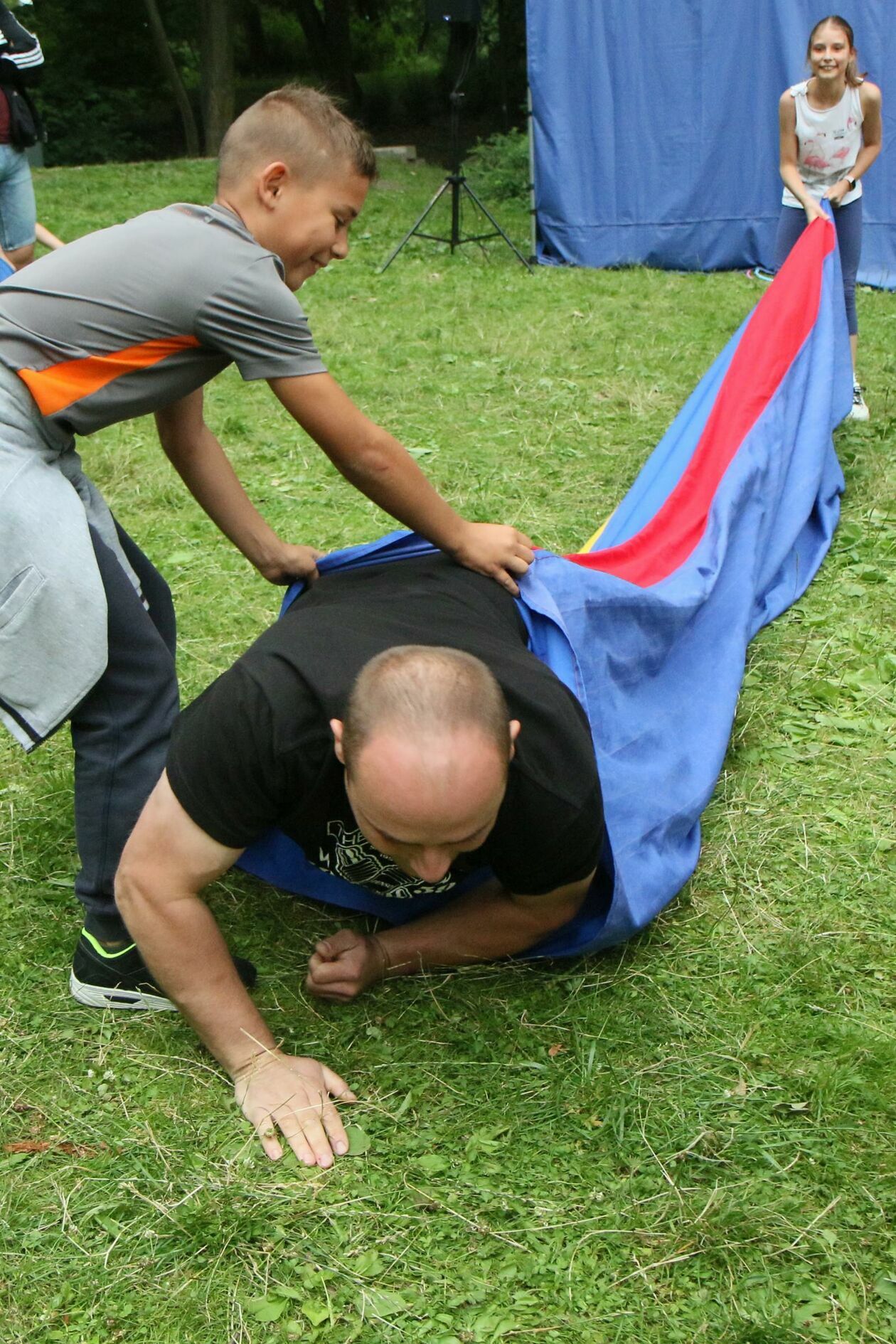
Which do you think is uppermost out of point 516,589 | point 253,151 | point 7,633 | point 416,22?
point 253,151

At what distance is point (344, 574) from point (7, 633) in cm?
73

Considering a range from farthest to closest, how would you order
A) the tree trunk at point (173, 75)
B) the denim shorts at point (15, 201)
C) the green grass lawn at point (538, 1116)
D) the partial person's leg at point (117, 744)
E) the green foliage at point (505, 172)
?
1. the tree trunk at point (173, 75)
2. the green foliage at point (505, 172)
3. the denim shorts at point (15, 201)
4. the partial person's leg at point (117, 744)
5. the green grass lawn at point (538, 1116)

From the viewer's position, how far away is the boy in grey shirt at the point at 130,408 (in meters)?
2.21

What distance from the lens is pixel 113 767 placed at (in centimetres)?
241

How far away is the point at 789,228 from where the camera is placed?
5.79 meters

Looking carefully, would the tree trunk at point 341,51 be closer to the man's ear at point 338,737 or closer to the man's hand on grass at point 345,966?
the man's hand on grass at point 345,966

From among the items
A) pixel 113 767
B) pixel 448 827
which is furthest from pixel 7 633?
pixel 448 827

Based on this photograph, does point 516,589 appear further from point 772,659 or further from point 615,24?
point 615,24

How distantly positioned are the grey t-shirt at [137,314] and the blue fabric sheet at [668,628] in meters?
0.59

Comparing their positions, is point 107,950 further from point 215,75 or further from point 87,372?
point 215,75

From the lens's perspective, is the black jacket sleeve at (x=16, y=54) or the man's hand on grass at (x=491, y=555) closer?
the man's hand on grass at (x=491, y=555)

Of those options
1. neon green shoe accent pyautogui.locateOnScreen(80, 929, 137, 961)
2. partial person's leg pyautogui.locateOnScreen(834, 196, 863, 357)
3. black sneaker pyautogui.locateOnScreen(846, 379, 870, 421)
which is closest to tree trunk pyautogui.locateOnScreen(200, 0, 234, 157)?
partial person's leg pyautogui.locateOnScreen(834, 196, 863, 357)

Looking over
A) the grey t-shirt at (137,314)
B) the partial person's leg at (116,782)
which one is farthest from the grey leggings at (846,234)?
the partial person's leg at (116,782)


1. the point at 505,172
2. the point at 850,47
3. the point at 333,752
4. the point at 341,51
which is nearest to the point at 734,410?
the point at 333,752
